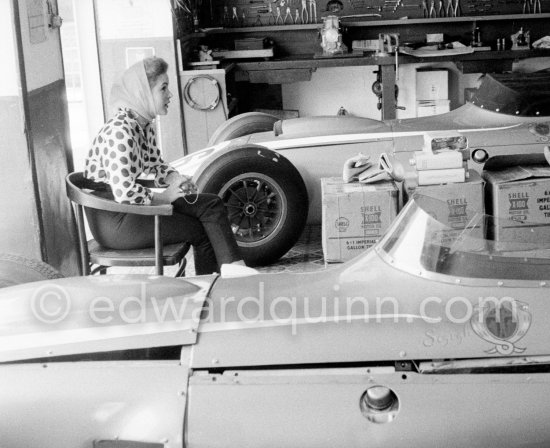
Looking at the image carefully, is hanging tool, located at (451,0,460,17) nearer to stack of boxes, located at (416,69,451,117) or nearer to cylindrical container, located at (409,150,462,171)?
stack of boxes, located at (416,69,451,117)

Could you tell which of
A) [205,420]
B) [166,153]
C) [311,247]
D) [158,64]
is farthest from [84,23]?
[205,420]

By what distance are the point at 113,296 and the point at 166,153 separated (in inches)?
247

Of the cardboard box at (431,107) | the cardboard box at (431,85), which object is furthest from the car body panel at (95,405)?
the cardboard box at (431,85)

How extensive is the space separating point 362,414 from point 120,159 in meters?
2.53

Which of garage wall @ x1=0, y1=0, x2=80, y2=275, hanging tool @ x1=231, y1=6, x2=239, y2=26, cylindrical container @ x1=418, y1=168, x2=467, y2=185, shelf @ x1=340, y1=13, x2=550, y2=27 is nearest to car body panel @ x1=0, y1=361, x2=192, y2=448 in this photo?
garage wall @ x1=0, y1=0, x2=80, y2=275

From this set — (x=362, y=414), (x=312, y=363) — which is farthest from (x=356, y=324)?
(x=362, y=414)

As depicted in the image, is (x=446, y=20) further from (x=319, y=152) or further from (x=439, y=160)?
(x=439, y=160)

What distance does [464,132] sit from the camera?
6105 mm

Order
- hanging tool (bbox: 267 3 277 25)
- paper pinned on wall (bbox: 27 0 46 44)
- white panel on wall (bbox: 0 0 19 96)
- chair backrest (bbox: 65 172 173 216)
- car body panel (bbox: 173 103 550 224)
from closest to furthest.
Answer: chair backrest (bbox: 65 172 173 216), white panel on wall (bbox: 0 0 19 96), paper pinned on wall (bbox: 27 0 46 44), car body panel (bbox: 173 103 550 224), hanging tool (bbox: 267 3 277 25)

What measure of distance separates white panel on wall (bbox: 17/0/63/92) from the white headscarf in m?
0.45

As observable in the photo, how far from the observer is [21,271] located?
397 centimetres

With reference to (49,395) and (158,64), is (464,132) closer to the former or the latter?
(158,64)

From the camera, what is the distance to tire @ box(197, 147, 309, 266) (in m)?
6.16

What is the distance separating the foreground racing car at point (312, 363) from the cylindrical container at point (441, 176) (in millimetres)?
2289
